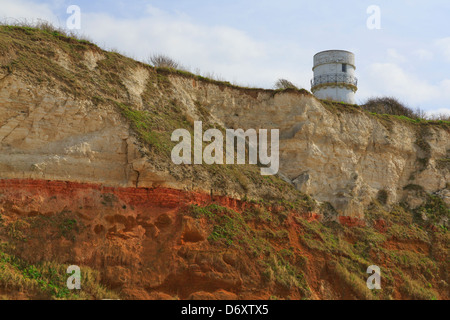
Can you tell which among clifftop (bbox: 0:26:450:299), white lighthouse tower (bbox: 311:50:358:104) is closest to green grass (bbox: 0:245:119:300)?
clifftop (bbox: 0:26:450:299)

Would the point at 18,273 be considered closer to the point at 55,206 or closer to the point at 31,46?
the point at 55,206

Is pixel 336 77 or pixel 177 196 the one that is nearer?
pixel 177 196

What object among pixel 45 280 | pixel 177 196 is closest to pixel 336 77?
pixel 177 196

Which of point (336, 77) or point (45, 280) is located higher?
point (336, 77)

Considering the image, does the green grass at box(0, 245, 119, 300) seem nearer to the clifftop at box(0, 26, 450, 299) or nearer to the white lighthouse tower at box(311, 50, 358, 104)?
the clifftop at box(0, 26, 450, 299)

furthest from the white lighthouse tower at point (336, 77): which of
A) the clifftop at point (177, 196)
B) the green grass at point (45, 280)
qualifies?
the green grass at point (45, 280)

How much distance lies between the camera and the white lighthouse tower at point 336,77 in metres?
35.7

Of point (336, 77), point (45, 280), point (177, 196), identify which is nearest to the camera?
point (45, 280)

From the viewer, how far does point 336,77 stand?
117 ft

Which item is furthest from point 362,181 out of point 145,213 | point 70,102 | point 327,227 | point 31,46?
point 31,46

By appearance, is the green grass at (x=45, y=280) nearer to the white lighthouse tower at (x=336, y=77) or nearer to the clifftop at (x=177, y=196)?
the clifftop at (x=177, y=196)

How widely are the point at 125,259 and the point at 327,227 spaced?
34.1ft

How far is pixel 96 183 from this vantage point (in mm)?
18859

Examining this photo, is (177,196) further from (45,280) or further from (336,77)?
(336,77)
